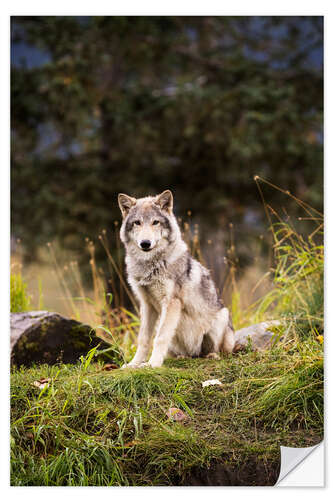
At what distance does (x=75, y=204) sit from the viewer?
7.17 m

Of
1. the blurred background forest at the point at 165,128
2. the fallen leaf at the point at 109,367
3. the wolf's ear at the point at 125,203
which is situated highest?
the blurred background forest at the point at 165,128

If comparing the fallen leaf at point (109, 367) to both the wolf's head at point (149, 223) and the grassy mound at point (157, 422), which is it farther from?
the wolf's head at point (149, 223)

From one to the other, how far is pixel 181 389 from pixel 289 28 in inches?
174

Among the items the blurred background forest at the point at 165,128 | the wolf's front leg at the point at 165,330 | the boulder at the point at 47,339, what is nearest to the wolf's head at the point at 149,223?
the wolf's front leg at the point at 165,330

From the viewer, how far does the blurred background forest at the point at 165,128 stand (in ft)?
19.3

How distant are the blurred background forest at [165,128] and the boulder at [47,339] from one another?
1635 millimetres

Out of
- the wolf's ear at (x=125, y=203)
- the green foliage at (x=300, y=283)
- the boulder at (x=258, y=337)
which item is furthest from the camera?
the green foliage at (x=300, y=283)

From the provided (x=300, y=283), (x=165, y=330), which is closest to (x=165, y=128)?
(x=300, y=283)

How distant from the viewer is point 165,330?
11.6ft

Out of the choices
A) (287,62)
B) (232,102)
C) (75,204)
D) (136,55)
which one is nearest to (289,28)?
(287,62)

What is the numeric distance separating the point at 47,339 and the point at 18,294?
0.95 meters

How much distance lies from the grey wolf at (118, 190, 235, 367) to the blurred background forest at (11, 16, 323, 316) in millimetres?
1646
